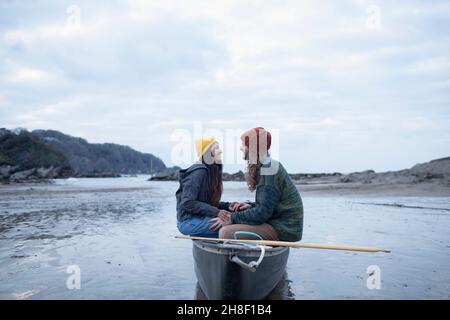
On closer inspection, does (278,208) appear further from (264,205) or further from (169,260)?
(169,260)

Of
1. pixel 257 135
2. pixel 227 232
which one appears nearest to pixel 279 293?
pixel 227 232

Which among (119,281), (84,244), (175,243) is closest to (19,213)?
(84,244)

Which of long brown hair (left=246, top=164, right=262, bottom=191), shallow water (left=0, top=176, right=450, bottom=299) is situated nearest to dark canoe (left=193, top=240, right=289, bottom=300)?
shallow water (left=0, top=176, right=450, bottom=299)

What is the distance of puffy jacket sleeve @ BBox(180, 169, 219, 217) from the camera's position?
5672 mm

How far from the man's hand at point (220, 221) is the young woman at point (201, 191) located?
1.3 inches

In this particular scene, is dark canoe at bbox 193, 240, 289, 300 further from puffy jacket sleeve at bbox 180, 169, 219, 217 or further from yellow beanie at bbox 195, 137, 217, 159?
yellow beanie at bbox 195, 137, 217, 159

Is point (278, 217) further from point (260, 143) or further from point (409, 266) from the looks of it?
point (409, 266)

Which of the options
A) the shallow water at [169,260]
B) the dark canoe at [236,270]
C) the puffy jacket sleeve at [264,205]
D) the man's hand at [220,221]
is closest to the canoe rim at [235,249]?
the dark canoe at [236,270]

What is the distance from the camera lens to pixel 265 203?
5254 millimetres

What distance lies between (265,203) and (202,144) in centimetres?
126

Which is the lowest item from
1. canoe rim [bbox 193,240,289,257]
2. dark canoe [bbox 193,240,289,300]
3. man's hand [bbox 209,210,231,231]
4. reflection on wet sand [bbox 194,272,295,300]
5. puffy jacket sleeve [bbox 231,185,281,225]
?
reflection on wet sand [bbox 194,272,295,300]

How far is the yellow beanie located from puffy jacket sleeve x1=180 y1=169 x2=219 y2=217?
0.96 feet

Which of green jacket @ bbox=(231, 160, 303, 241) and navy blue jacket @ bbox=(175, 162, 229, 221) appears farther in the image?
navy blue jacket @ bbox=(175, 162, 229, 221)
